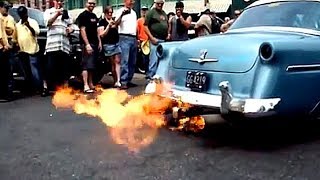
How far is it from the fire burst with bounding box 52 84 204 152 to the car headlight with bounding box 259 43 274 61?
1.60 meters

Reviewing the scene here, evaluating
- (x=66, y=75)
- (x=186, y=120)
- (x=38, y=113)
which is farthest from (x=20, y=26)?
(x=186, y=120)

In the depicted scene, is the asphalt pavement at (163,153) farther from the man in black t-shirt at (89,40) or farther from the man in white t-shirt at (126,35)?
the man in white t-shirt at (126,35)

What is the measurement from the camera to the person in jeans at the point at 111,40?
1189 cm

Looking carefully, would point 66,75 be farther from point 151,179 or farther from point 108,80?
point 151,179

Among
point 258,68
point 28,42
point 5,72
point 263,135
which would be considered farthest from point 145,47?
point 258,68

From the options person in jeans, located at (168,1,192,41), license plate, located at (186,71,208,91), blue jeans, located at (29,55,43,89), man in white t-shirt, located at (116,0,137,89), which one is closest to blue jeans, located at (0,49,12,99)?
blue jeans, located at (29,55,43,89)

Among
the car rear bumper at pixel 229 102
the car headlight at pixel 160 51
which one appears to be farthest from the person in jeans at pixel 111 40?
the car rear bumper at pixel 229 102

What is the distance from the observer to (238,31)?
Result: 772cm

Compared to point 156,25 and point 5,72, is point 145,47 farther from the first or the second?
point 5,72

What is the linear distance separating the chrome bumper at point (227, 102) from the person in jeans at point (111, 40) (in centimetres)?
515

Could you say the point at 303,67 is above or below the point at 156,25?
above

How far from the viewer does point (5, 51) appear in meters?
10.7

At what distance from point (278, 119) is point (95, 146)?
207 centimetres

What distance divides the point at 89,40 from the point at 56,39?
69 centimetres
